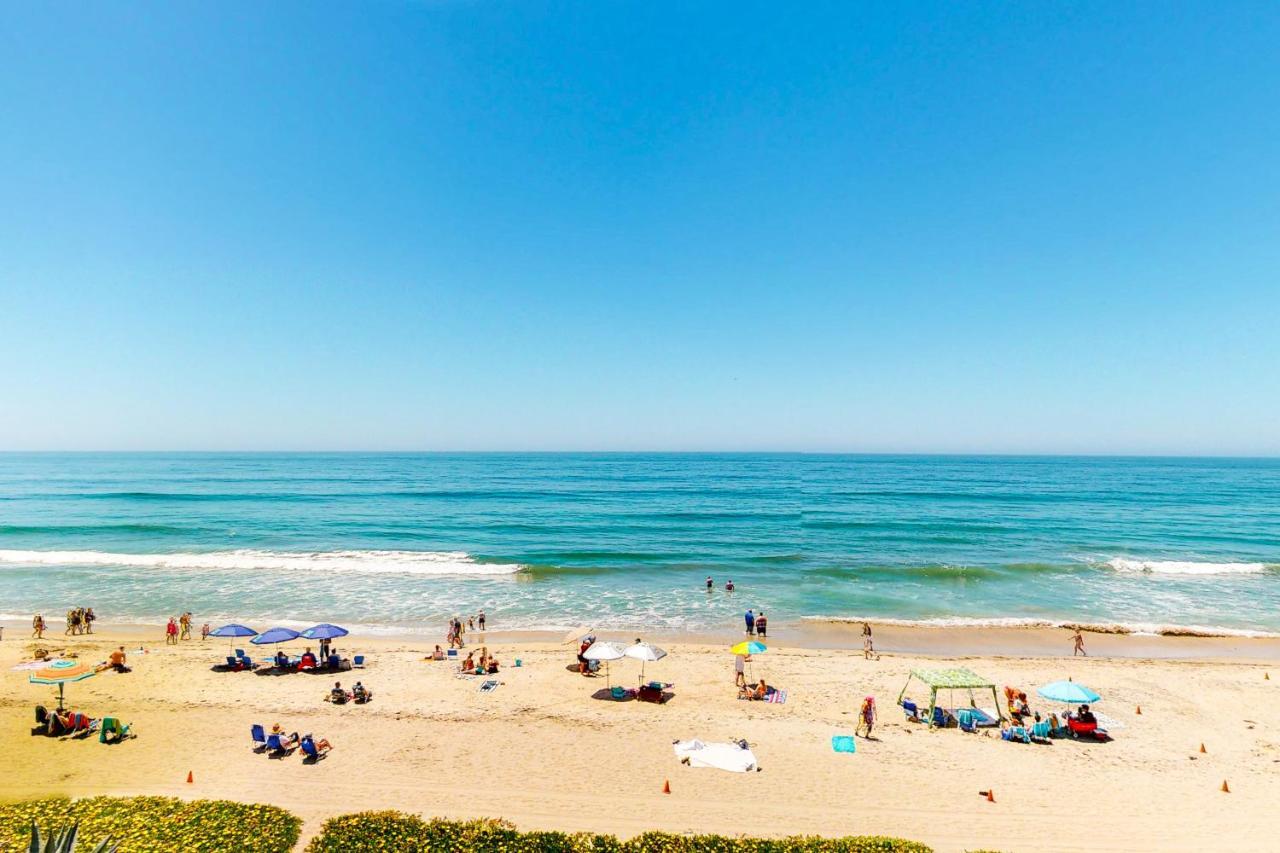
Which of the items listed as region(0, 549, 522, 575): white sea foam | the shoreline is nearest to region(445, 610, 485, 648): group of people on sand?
the shoreline

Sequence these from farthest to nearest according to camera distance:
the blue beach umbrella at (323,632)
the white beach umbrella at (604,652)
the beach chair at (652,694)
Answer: the blue beach umbrella at (323,632) < the white beach umbrella at (604,652) < the beach chair at (652,694)

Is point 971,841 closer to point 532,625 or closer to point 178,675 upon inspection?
point 532,625

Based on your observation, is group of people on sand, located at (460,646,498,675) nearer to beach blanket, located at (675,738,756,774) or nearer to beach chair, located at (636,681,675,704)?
beach chair, located at (636,681,675,704)

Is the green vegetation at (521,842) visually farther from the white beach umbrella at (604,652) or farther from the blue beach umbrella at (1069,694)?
the blue beach umbrella at (1069,694)

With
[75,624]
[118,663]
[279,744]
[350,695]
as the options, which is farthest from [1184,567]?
[75,624]

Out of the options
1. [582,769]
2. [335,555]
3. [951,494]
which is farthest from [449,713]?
[951,494]

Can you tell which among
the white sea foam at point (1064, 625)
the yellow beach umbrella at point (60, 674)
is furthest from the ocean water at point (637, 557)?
the yellow beach umbrella at point (60, 674)

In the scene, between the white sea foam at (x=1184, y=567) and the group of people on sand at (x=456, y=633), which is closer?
the group of people on sand at (x=456, y=633)
